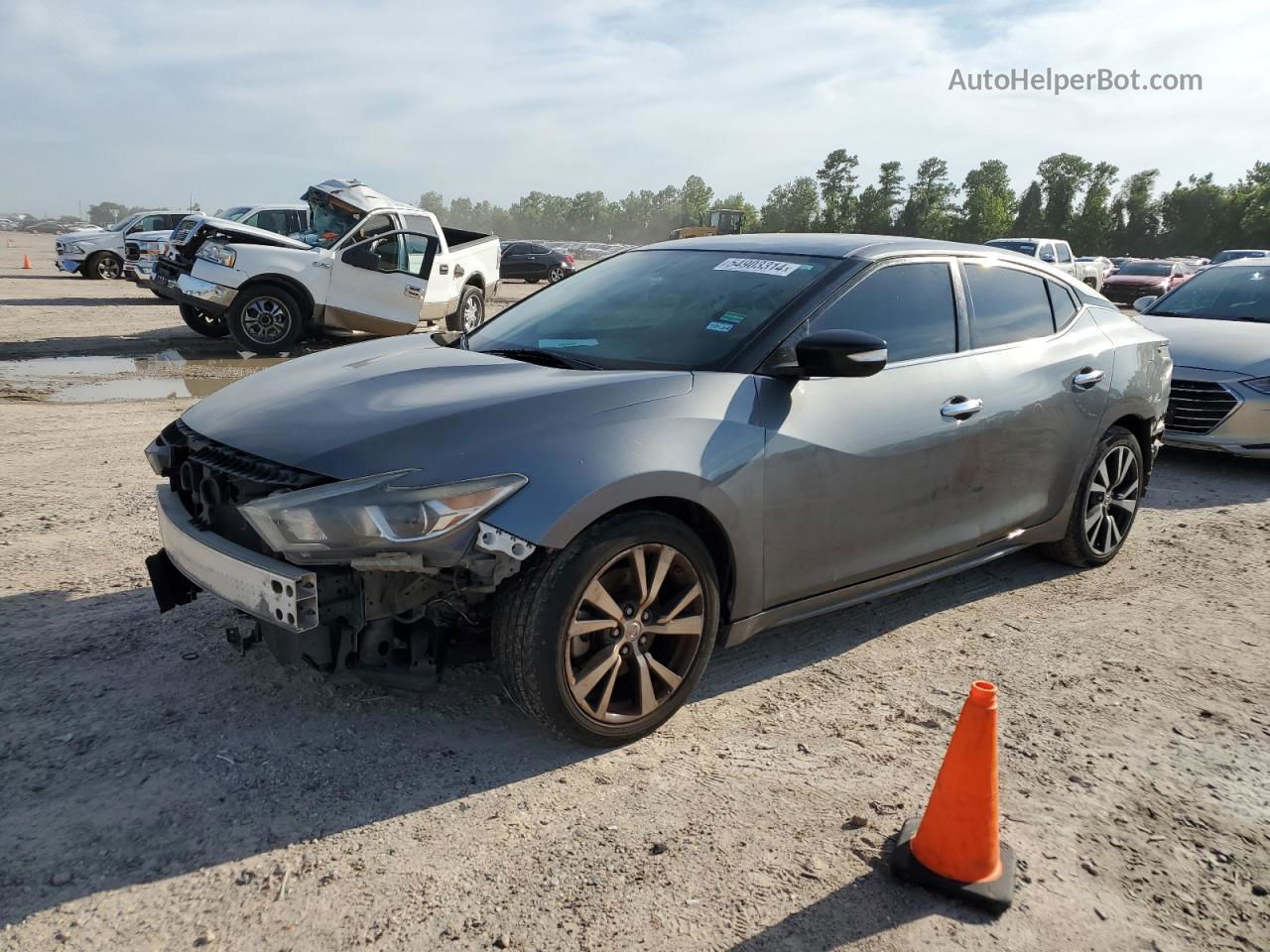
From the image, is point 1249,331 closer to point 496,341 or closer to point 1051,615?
point 1051,615

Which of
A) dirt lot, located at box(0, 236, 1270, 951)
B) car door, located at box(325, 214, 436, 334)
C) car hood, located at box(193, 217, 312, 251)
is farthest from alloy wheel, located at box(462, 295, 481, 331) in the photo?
dirt lot, located at box(0, 236, 1270, 951)

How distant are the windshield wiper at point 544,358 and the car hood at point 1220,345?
216 inches

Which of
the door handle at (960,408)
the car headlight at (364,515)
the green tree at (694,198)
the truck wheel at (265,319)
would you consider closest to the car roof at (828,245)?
the door handle at (960,408)

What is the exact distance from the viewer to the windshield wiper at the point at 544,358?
3.59 metres

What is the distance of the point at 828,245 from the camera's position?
4133 millimetres

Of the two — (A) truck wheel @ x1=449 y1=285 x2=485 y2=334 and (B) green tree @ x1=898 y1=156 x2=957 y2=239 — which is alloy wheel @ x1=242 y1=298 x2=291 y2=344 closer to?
(A) truck wheel @ x1=449 y1=285 x2=485 y2=334

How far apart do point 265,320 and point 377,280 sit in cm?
152

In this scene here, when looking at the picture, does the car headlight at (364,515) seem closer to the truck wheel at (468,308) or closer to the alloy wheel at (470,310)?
the truck wheel at (468,308)

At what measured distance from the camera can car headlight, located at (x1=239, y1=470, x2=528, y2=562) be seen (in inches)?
108

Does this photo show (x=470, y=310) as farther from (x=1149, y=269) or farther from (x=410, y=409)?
(x=1149, y=269)

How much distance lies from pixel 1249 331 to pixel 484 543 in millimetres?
7784

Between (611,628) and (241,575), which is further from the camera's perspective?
(611,628)

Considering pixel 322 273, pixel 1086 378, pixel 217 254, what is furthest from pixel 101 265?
pixel 1086 378

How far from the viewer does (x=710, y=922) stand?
2.43 metres
